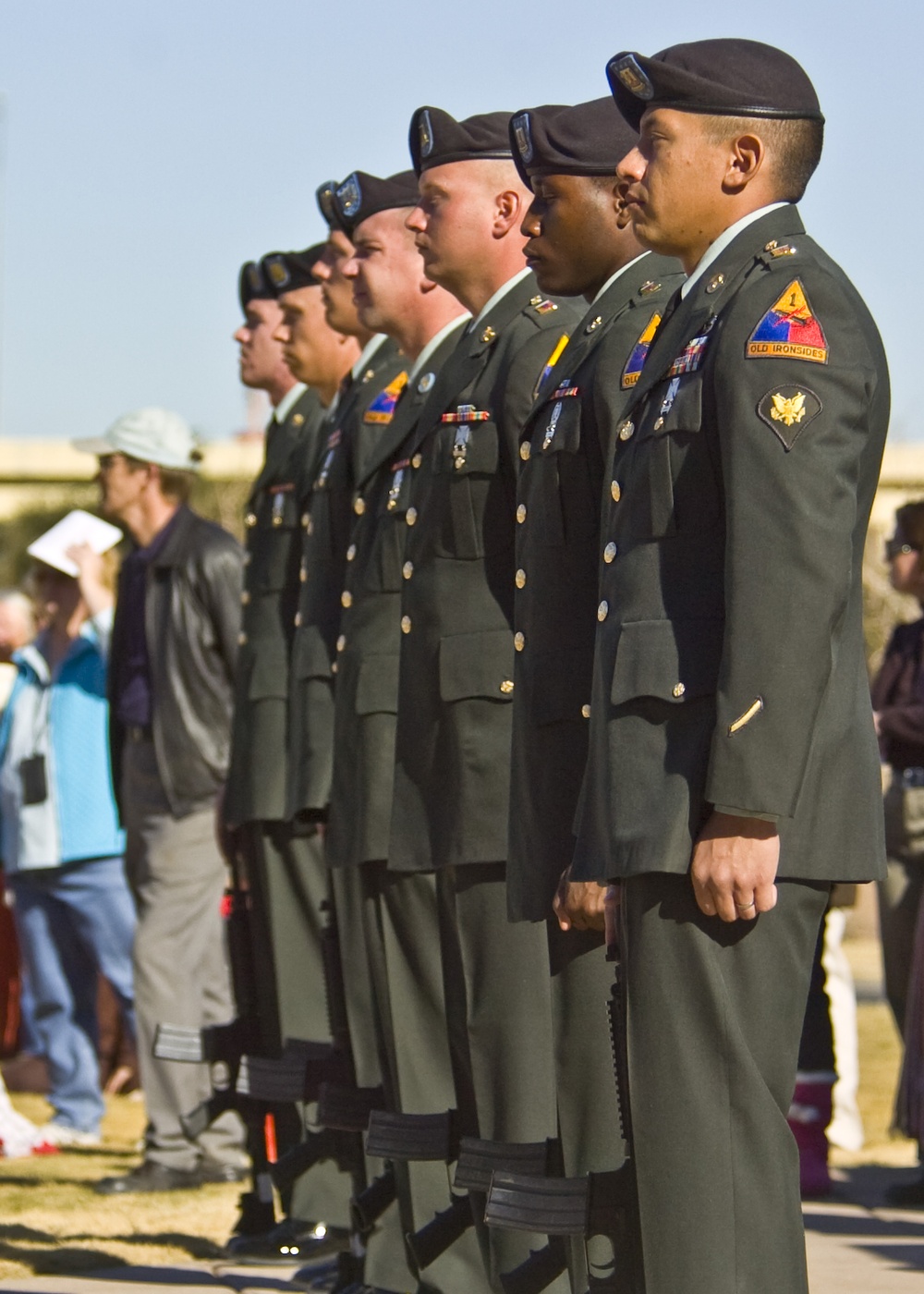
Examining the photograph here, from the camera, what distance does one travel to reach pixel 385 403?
5668mm

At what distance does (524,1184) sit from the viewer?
3818 millimetres

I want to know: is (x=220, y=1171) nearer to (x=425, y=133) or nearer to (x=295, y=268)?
(x=295, y=268)

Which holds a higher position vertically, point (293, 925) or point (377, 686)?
point (377, 686)

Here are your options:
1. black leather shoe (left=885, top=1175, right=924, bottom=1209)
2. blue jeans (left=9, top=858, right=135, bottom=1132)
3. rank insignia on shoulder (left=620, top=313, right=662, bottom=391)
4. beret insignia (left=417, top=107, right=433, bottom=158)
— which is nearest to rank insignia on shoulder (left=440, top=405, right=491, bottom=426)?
beret insignia (left=417, top=107, right=433, bottom=158)

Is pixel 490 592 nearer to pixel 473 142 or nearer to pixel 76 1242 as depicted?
pixel 473 142

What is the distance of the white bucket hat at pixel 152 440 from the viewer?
7.84m

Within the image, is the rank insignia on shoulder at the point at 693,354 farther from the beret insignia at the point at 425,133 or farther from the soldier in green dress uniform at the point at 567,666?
the beret insignia at the point at 425,133

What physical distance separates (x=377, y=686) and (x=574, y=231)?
121cm

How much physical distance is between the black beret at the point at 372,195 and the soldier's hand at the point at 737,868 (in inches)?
107

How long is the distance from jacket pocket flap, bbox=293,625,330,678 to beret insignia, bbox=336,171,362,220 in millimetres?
996

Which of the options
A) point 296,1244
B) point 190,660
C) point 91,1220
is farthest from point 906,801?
point 91,1220

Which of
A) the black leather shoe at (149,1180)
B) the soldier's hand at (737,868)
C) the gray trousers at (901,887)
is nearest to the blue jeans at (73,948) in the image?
the black leather shoe at (149,1180)

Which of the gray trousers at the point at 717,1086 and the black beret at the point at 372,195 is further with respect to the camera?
the black beret at the point at 372,195

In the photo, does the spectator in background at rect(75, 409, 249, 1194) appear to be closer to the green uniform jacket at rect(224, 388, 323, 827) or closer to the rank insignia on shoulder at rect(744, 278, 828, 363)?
the green uniform jacket at rect(224, 388, 323, 827)
